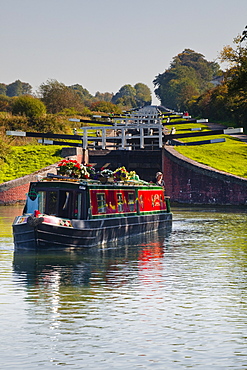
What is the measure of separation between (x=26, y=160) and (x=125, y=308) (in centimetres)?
3352

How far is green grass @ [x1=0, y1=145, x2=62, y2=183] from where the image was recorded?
4300cm

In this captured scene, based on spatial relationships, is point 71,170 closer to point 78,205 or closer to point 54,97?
point 78,205

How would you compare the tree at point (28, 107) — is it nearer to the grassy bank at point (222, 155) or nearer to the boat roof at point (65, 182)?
the grassy bank at point (222, 155)

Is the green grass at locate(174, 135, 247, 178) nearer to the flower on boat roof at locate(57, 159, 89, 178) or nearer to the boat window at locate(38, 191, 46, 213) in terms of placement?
the flower on boat roof at locate(57, 159, 89, 178)

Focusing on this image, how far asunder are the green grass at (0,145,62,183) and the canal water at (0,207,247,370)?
2105 centimetres

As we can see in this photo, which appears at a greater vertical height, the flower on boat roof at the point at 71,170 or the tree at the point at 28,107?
the tree at the point at 28,107

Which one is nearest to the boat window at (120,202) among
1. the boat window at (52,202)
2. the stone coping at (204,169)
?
the boat window at (52,202)

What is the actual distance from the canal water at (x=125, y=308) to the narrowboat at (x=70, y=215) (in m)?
0.46

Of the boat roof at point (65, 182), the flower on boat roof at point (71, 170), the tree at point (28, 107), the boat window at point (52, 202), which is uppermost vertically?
the tree at point (28, 107)

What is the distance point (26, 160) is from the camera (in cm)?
4547

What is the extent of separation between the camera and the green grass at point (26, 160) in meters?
43.0

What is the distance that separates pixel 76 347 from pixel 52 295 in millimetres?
3881

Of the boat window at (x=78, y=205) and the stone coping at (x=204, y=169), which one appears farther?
the stone coping at (x=204, y=169)

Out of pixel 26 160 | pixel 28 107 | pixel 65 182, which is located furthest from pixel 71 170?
pixel 28 107
